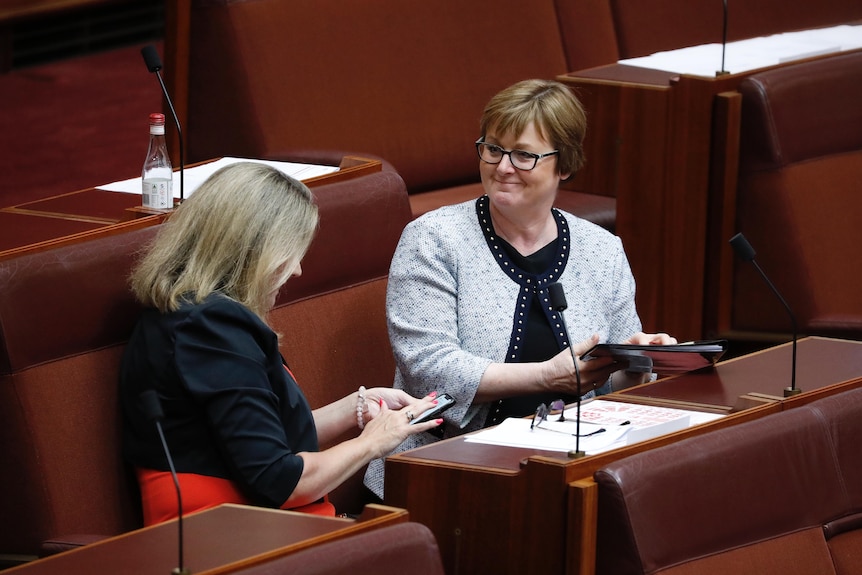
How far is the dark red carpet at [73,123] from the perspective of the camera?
384 cm

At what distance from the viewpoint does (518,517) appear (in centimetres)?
155

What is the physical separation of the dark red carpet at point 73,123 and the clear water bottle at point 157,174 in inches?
67.0

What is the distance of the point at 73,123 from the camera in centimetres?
428

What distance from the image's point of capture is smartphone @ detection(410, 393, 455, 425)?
184 cm

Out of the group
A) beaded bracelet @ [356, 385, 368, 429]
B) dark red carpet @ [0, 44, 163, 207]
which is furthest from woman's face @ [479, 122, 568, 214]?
dark red carpet @ [0, 44, 163, 207]

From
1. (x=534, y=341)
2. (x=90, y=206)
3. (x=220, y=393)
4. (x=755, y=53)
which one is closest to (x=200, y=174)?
(x=90, y=206)

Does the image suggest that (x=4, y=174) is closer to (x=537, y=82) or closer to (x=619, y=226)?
(x=619, y=226)

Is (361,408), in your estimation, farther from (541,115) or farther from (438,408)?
(541,115)

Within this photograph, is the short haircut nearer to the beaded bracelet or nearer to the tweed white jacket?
the tweed white jacket

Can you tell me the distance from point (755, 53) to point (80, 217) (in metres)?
1.60

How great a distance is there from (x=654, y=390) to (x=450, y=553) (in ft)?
1.39

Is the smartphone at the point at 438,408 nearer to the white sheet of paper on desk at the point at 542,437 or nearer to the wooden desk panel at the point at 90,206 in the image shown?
the white sheet of paper on desk at the point at 542,437

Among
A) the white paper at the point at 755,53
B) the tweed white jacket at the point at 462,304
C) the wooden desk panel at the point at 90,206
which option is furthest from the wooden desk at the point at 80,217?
the white paper at the point at 755,53

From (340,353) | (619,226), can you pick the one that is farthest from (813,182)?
(340,353)
